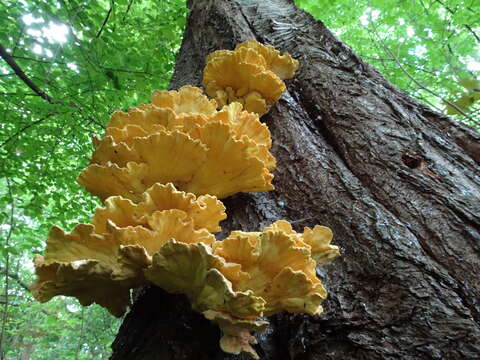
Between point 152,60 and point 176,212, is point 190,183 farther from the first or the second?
point 152,60

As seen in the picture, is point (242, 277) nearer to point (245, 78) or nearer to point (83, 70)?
point (245, 78)

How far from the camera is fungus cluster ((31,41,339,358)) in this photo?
4.35 ft

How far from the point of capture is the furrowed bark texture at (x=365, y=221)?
1.44 m

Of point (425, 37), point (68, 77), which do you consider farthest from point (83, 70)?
point (425, 37)

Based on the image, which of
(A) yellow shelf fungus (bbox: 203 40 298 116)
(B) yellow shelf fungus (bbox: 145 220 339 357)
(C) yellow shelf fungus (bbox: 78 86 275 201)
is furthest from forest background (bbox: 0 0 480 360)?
(B) yellow shelf fungus (bbox: 145 220 339 357)

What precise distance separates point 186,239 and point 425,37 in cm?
676

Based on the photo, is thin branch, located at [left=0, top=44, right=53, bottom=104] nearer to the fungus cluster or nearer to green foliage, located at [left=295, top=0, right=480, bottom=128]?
the fungus cluster

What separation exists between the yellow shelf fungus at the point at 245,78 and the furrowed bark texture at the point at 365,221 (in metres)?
0.22

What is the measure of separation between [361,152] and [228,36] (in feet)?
6.88

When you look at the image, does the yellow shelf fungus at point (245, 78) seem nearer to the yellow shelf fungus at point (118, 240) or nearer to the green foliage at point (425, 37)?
the yellow shelf fungus at point (118, 240)

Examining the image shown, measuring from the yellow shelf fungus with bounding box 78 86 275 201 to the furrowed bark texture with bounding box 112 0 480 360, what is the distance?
32 centimetres

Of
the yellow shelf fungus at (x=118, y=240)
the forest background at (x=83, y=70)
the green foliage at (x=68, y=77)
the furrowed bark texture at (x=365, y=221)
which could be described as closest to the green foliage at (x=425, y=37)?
the forest background at (x=83, y=70)

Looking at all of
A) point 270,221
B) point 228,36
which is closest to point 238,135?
point 270,221

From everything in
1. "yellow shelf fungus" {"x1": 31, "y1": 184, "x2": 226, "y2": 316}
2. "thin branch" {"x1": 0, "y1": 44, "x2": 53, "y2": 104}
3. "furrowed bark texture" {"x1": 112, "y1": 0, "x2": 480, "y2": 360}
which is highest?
"furrowed bark texture" {"x1": 112, "y1": 0, "x2": 480, "y2": 360}
